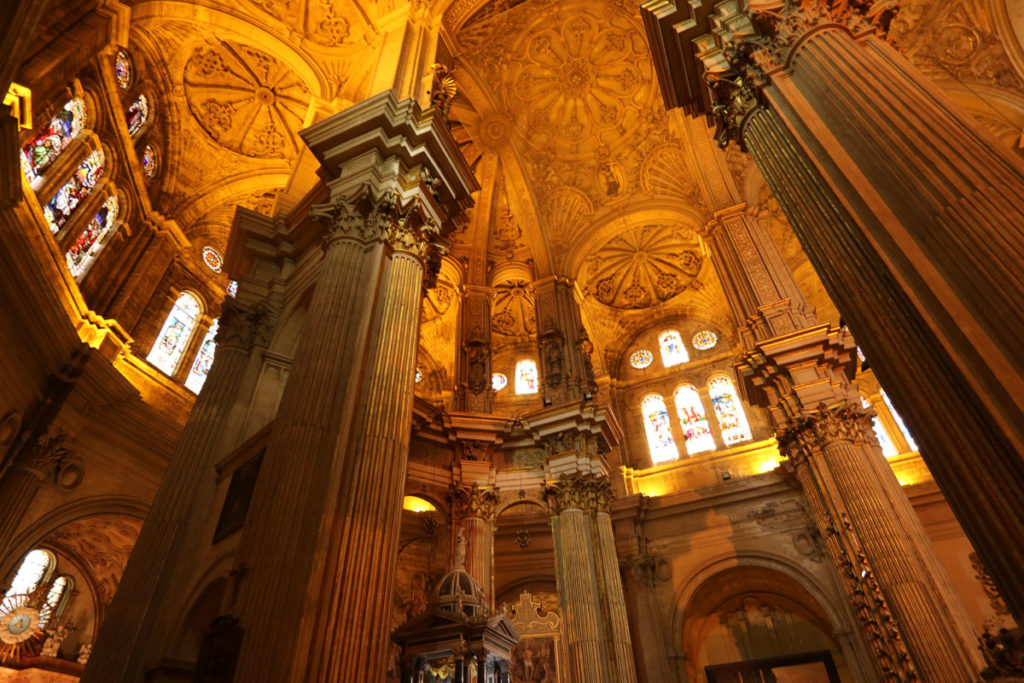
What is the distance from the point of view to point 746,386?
12.5 m

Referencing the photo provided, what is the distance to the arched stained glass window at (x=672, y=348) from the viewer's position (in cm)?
1972

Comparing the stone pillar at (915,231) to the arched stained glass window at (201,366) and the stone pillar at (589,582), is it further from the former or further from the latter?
the arched stained glass window at (201,366)

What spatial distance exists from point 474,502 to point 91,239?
10863mm

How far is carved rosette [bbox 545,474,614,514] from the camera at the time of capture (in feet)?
37.9

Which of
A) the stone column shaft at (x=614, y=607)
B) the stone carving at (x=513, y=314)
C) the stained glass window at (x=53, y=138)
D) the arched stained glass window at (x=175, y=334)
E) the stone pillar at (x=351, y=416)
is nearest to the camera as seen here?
the stone pillar at (x=351, y=416)

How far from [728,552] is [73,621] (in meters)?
16.4

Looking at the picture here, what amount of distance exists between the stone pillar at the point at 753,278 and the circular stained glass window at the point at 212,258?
14487 mm

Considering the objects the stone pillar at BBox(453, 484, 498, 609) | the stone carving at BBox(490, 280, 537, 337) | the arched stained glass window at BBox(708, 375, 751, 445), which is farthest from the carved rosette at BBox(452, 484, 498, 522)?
the stone carving at BBox(490, 280, 537, 337)

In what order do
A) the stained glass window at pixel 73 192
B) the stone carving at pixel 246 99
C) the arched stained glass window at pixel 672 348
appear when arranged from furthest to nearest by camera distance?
the arched stained glass window at pixel 672 348 < the stone carving at pixel 246 99 < the stained glass window at pixel 73 192

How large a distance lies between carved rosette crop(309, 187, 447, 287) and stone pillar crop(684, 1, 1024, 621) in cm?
425

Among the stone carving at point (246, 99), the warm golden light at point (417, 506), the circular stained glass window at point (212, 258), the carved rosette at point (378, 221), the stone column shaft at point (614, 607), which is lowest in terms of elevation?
the stone column shaft at point (614, 607)

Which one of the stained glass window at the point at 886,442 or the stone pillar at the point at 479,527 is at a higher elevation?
the stained glass window at the point at 886,442

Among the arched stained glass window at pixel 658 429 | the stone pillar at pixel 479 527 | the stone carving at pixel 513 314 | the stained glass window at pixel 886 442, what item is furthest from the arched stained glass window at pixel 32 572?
the stained glass window at pixel 886 442

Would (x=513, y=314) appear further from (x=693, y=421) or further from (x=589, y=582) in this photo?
(x=589, y=582)
